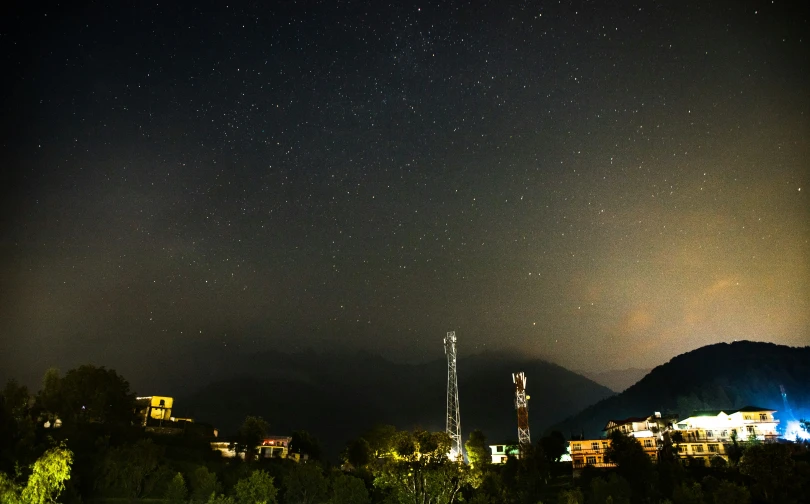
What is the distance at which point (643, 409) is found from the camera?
18425 centimetres

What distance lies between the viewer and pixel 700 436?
79.2 meters

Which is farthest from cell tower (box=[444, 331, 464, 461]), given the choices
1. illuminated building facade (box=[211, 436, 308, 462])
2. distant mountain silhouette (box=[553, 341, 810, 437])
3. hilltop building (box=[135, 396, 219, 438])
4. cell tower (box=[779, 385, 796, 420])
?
cell tower (box=[779, 385, 796, 420])

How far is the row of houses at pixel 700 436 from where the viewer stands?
77062 mm

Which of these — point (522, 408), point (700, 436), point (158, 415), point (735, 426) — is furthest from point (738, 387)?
point (158, 415)

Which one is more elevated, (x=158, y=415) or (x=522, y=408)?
(x=522, y=408)

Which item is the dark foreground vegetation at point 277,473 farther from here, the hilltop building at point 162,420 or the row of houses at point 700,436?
the hilltop building at point 162,420

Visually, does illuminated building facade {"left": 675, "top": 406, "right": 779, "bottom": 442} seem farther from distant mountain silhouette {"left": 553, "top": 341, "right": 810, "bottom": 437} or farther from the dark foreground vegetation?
distant mountain silhouette {"left": 553, "top": 341, "right": 810, "bottom": 437}

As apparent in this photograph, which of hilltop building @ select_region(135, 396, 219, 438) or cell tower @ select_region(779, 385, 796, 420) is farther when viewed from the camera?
cell tower @ select_region(779, 385, 796, 420)

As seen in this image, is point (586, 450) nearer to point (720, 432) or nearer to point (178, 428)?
point (720, 432)

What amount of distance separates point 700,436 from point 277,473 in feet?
195

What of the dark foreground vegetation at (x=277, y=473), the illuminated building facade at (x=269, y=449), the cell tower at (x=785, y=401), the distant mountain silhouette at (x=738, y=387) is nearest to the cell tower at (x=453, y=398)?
the dark foreground vegetation at (x=277, y=473)

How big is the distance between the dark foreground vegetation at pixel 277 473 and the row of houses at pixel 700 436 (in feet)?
17.7

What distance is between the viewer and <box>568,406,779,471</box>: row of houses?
77062mm

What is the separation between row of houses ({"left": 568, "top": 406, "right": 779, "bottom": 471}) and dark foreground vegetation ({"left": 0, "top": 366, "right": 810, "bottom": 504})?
17.7 ft
